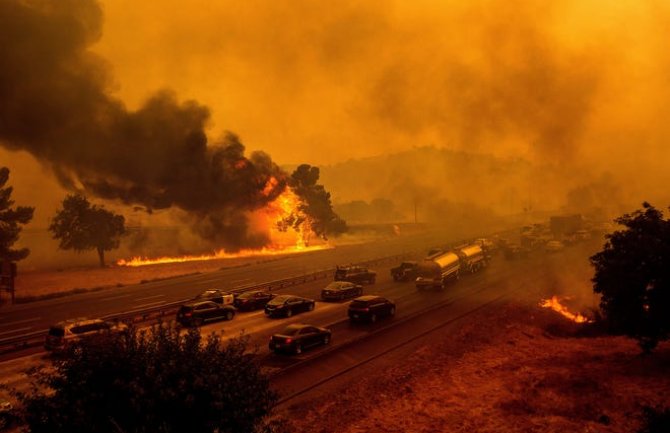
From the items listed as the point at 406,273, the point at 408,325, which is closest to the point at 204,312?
the point at 408,325

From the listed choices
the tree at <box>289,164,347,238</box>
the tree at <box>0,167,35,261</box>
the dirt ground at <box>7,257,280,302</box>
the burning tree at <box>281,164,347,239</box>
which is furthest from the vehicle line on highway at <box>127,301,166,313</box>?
the tree at <box>289,164,347,238</box>

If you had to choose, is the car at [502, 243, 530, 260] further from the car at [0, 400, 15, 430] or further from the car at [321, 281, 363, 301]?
the car at [0, 400, 15, 430]

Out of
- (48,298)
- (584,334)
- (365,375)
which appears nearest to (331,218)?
(48,298)

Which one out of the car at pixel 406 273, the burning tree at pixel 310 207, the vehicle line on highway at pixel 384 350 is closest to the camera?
the vehicle line on highway at pixel 384 350

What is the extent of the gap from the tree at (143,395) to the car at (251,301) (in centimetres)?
2187

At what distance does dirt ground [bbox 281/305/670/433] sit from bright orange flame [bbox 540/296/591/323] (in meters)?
5.71

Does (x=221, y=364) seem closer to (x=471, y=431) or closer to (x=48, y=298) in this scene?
(x=471, y=431)

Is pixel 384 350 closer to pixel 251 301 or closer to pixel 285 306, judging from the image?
pixel 285 306

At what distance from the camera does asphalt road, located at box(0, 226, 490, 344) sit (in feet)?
102

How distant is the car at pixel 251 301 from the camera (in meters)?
30.4

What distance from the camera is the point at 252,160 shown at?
79312mm

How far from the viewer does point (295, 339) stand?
2061 cm

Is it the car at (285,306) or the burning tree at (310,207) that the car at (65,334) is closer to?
the car at (285,306)

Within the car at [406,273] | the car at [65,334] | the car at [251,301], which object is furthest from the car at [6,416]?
the car at [406,273]
